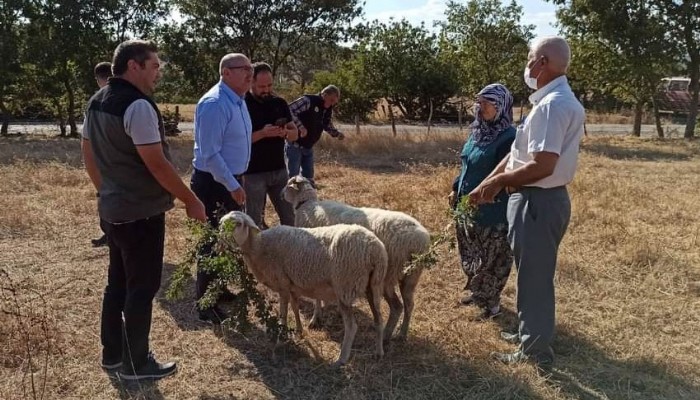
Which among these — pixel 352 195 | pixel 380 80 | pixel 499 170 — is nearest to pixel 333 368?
pixel 499 170

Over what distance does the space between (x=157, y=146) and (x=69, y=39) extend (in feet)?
64.2

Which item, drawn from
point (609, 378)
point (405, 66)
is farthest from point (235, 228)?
point (405, 66)

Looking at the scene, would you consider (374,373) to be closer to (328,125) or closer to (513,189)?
(513,189)

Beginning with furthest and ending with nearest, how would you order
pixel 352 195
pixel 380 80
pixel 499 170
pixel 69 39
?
pixel 380 80 → pixel 69 39 → pixel 352 195 → pixel 499 170

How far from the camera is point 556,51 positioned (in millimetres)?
3355

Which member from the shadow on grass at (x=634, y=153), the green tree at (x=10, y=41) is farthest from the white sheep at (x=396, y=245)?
the green tree at (x=10, y=41)

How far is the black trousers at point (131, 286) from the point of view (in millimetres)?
3402

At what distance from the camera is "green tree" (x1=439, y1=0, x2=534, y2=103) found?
75.5ft

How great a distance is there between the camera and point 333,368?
386 cm

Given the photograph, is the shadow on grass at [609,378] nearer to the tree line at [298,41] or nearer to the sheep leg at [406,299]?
the sheep leg at [406,299]

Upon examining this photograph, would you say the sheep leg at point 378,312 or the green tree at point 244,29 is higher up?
the green tree at point 244,29

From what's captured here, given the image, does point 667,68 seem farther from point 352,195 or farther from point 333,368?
point 333,368

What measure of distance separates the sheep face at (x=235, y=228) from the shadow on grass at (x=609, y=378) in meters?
2.29

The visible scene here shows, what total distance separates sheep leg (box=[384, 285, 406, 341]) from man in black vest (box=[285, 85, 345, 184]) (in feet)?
11.9
